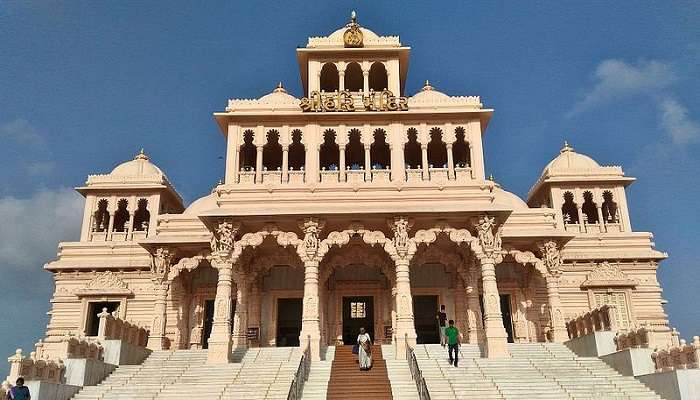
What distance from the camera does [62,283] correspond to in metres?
32.8

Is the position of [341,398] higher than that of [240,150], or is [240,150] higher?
[240,150]

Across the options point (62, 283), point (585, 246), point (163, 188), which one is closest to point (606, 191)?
point (585, 246)

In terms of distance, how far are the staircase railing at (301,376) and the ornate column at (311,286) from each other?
316 millimetres

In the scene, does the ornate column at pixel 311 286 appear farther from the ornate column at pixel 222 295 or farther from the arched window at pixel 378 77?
the arched window at pixel 378 77

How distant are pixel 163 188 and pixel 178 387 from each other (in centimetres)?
2111

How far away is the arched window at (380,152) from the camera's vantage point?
29.0 m

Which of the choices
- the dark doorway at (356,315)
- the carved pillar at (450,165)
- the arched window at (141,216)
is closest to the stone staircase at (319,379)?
the dark doorway at (356,315)

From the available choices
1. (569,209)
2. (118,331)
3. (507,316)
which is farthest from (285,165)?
(569,209)

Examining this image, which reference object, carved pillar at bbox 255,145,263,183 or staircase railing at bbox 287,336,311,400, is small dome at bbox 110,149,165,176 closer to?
carved pillar at bbox 255,145,263,183

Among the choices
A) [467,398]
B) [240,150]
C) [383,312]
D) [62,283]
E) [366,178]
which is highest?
[240,150]

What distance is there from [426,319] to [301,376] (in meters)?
12.6

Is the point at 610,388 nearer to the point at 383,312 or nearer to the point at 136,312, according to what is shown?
the point at 383,312

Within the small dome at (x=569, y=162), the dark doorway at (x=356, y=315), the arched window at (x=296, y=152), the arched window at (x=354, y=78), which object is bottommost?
the dark doorway at (x=356, y=315)

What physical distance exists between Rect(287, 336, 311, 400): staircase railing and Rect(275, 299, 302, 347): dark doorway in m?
7.36
